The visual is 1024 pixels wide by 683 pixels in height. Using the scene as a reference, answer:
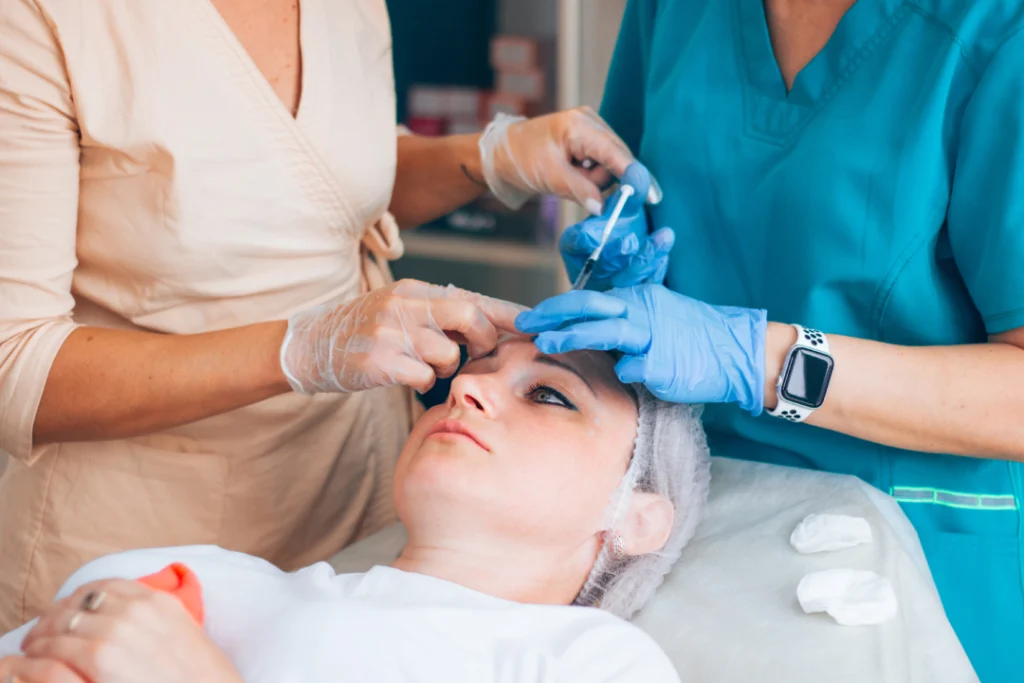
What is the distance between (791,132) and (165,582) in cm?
98

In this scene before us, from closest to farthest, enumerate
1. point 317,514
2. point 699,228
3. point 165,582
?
point 165,582 < point 699,228 < point 317,514

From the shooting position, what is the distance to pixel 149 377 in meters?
1.22

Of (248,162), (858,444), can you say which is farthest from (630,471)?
(248,162)

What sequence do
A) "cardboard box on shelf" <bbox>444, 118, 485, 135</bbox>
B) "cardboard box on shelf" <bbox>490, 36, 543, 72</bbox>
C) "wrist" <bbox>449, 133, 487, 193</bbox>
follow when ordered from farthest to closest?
1. "cardboard box on shelf" <bbox>444, 118, 485, 135</bbox>
2. "cardboard box on shelf" <bbox>490, 36, 543, 72</bbox>
3. "wrist" <bbox>449, 133, 487, 193</bbox>

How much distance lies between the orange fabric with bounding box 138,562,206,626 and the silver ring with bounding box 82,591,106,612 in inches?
1.9

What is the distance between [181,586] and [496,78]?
2215 millimetres

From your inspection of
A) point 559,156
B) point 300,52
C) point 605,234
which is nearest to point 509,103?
point 559,156

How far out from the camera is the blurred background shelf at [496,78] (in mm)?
2570

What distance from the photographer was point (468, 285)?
321 centimetres

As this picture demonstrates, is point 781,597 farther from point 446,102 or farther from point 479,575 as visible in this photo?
point 446,102

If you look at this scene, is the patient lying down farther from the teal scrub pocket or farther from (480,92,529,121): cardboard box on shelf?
(480,92,529,121): cardboard box on shelf

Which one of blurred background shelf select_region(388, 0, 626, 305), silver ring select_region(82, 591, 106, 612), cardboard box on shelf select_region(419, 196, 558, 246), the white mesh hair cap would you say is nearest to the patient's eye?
the white mesh hair cap

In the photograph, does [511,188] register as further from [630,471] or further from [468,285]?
[468,285]

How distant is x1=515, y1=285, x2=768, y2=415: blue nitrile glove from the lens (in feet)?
3.72
